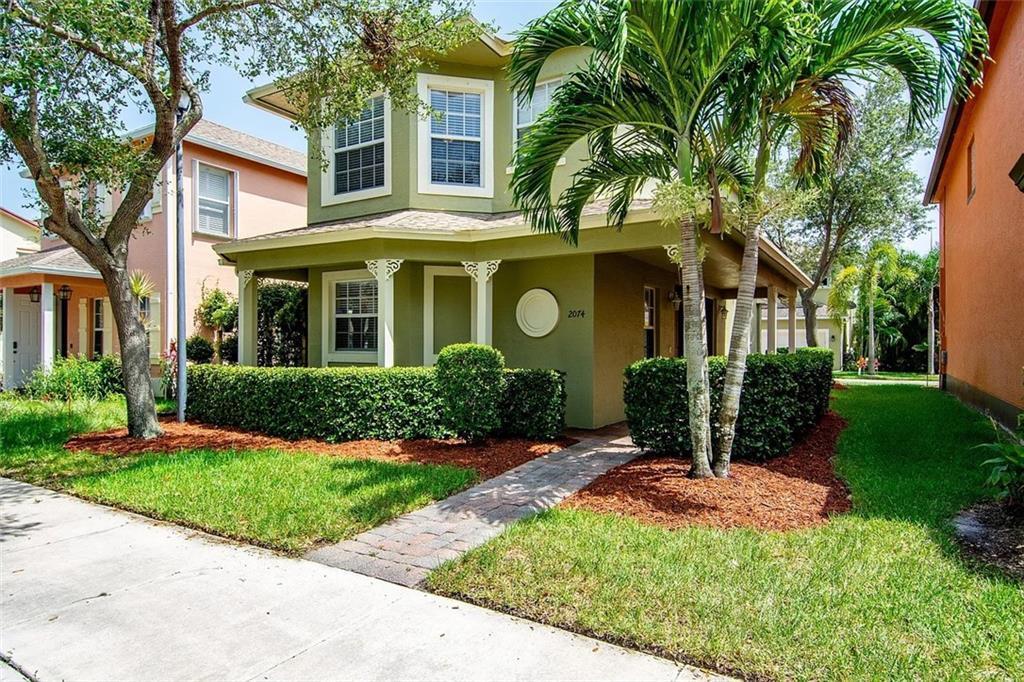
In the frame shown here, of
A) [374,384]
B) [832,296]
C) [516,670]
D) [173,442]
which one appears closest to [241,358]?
[173,442]

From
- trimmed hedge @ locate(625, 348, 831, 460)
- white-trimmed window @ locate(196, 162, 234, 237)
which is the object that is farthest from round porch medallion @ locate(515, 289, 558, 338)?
white-trimmed window @ locate(196, 162, 234, 237)

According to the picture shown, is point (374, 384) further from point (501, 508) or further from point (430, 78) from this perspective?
point (430, 78)

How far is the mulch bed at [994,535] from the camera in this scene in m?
4.05

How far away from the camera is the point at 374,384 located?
895 centimetres

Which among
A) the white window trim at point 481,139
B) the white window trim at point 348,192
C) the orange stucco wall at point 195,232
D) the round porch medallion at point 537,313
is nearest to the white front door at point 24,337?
the orange stucco wall at point 195,232

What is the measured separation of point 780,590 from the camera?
3629mm

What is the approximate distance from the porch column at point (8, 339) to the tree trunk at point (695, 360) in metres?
18.2

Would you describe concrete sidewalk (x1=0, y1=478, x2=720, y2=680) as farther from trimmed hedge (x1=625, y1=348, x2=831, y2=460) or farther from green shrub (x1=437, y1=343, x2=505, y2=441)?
trimmed hedge (x1=625, y1=348, x2=831, y2=460)

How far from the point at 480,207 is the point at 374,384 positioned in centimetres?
430

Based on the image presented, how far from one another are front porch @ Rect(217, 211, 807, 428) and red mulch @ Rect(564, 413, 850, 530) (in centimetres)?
320

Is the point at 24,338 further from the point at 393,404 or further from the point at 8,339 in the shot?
the point at 393,404

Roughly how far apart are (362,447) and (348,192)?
5.83 meters

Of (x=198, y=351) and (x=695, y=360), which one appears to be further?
(x=198, y=351)

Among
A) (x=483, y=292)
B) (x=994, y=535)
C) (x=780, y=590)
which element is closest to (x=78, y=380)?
(x=483, y=292)
